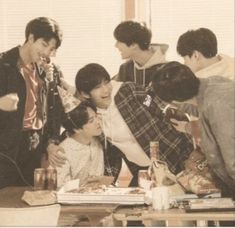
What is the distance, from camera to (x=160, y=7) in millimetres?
2299

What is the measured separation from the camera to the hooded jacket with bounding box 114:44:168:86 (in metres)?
2.30

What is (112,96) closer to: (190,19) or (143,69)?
(143,69)

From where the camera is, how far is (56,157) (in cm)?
236

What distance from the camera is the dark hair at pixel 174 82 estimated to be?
83.4 inches

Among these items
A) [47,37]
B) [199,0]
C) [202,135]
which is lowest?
[202,135]

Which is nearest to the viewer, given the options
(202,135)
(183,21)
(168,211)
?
(168,211)

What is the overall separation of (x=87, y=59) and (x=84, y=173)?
1.77ft

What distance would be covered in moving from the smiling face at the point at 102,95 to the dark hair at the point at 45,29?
0.92 feet

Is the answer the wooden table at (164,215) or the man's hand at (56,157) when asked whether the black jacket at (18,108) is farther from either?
the wooden table at (164,215)

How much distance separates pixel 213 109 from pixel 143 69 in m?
0.44

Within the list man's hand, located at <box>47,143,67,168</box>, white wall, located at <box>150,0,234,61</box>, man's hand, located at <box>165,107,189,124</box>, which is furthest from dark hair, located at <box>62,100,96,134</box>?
white wall, located at <box>150,0,234,61</box>

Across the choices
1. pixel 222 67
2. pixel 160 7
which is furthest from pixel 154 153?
pixel 160 7

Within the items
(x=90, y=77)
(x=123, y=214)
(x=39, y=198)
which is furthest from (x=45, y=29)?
(x=123, y=214)

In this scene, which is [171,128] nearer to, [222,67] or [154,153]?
[154,153]
